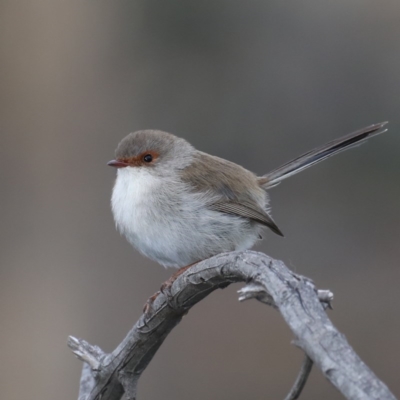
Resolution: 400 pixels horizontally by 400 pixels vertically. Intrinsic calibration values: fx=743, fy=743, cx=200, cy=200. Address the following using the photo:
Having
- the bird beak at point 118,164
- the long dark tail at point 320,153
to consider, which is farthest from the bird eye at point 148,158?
the long dark tail at point 320,153

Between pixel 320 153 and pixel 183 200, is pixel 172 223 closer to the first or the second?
pixel 183 200

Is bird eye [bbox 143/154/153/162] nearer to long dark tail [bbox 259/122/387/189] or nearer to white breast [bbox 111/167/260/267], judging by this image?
white breast [bbox 111/167/260/267]

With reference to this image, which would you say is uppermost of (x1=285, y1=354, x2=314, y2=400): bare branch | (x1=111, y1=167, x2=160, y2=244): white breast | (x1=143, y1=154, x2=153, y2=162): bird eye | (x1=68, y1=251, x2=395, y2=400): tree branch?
(x1=143, y1=154, x2=153, y2=162): bird eye

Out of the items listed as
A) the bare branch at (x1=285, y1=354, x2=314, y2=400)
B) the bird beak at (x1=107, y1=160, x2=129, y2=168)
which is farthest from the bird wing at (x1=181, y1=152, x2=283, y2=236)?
the bare branch at (x1=285, y1=354, x2=314, y2=400)

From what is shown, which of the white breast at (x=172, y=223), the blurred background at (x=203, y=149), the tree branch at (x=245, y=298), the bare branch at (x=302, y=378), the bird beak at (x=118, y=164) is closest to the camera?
the tree branch at (x=245, y=298)

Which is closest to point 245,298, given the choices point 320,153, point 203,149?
point 320,153

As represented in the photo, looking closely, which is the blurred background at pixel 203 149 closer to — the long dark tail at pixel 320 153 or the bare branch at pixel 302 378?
the long dark tail at pixel 320 153
